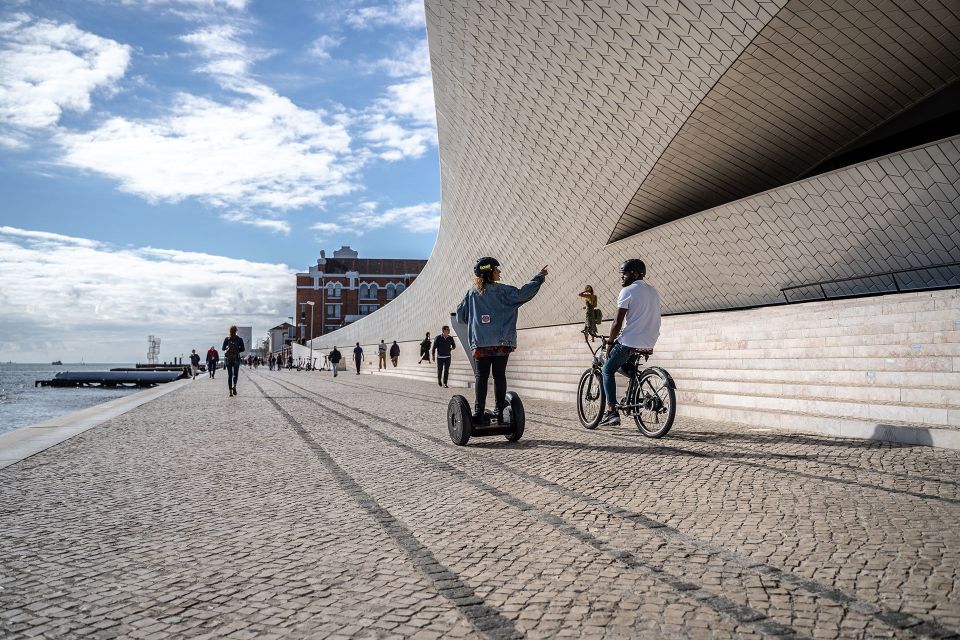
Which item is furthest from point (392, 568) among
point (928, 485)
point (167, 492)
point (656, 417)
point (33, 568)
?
point (656, 417)

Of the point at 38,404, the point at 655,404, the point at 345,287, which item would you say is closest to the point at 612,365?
the point at 655,404

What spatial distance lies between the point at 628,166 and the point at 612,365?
43.2 ft

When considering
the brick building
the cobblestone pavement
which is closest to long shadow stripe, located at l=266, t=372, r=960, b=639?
the cobblestone pavement

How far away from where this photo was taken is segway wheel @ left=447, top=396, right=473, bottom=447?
6289 millimetres

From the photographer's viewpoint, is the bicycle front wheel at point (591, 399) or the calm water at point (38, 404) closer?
the bicycle front wheel at point (591, 399)

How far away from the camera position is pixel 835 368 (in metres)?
7.84

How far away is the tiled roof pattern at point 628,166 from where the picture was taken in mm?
12906

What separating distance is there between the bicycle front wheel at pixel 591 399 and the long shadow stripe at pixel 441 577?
3386mm

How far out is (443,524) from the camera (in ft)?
11.3

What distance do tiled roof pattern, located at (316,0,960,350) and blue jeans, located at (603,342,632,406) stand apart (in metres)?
8.64

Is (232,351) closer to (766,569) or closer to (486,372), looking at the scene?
(486,372)

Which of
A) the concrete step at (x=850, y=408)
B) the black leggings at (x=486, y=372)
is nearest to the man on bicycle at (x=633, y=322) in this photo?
the black leggings at (x=486, y=372)

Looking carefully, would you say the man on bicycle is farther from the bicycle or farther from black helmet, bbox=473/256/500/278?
black helmet, bbox=473/256/500/278

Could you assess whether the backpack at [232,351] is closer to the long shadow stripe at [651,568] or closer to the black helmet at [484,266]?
the black helmet at [484,266]
